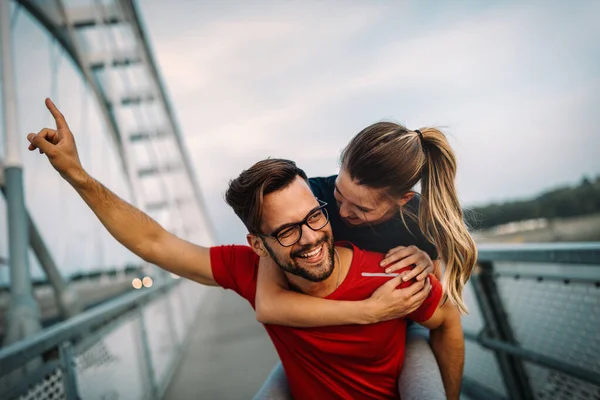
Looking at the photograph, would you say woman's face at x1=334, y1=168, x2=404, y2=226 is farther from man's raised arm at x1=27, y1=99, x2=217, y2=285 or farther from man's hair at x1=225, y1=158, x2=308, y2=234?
man's raised arm at x1=27, y1=99, x2=217, y2=285

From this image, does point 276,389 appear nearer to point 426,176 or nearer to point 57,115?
point 426,176

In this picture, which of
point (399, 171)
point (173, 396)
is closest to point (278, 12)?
point (399, 171)

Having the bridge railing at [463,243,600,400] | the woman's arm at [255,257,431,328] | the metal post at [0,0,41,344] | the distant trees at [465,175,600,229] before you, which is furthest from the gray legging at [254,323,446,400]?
the distant trees at [465,175,600,229]

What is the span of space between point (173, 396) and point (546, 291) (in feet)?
10.2

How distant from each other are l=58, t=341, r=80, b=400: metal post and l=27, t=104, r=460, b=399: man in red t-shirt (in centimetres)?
56

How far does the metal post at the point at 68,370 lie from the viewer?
1.92 m

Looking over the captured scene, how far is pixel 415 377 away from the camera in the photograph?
1.75m

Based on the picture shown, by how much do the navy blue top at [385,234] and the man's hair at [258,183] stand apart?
0.47 metres

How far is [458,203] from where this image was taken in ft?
6.22

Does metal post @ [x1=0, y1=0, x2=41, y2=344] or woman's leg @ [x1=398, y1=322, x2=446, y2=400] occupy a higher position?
metal post @ [x1=0, y1=0, x2=41, y2=344]

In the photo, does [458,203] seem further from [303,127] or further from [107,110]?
[107,110]

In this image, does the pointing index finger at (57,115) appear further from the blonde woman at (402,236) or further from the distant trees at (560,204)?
the distant trees at (560,204)

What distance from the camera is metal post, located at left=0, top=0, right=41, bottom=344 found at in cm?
298

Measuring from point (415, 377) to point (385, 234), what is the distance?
63 centimetres
